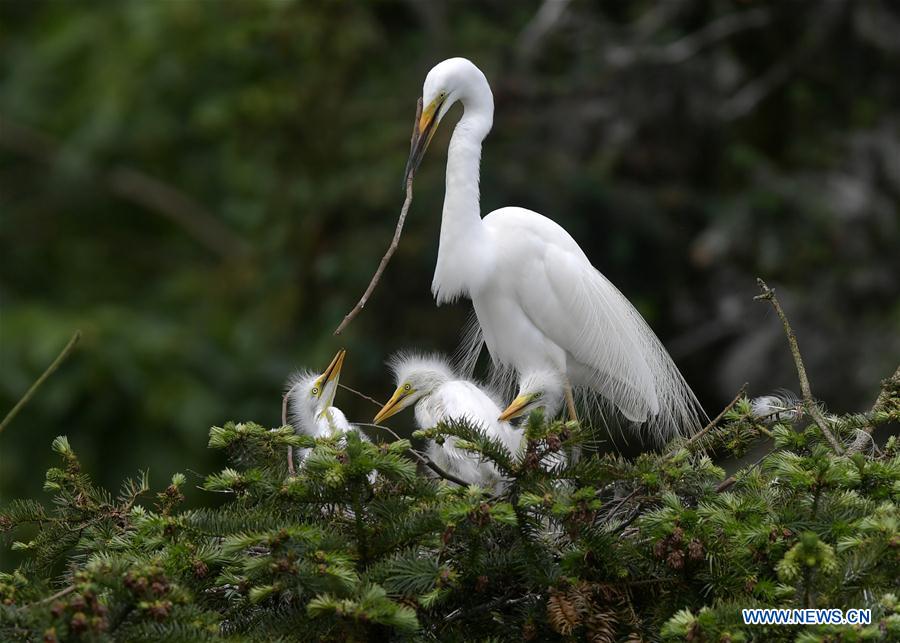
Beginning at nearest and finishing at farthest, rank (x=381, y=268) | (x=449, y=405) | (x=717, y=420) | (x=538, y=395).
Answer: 1. (x=381, y=268)
2. (x=717, y=420)
3. (x=538, y=395)
4. (x=449, y=405)

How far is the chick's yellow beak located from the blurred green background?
2.52 m

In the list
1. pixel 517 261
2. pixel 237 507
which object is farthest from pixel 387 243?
pixel 237 507

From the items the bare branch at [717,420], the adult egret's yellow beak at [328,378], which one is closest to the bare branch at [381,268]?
the adult egret's yellow beak at [328,378]

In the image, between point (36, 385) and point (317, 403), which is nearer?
point (36, 385)

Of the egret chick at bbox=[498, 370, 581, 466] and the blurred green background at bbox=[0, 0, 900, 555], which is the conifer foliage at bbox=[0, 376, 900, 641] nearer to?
the egret chick at bbox=[498, 370, 581, 466]

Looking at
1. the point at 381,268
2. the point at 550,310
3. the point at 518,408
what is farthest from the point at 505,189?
the point at 381,268

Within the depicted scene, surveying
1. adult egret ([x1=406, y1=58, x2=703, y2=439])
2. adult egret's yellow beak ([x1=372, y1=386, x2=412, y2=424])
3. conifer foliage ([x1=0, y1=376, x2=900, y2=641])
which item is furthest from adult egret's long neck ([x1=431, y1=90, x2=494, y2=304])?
conifer foliage ([x1=0, y1=376, x2=900, y2=641])

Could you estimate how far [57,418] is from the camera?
7.44 meters

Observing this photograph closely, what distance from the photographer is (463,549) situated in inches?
87.3

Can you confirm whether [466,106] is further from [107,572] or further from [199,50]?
[199,50]

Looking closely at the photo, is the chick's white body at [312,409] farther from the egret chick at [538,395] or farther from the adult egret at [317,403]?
the egret chick at [538,395]

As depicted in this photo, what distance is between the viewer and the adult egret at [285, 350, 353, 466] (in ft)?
10.9

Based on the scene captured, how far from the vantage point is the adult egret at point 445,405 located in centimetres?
296

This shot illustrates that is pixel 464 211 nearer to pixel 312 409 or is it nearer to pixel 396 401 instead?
pixel 396 401
